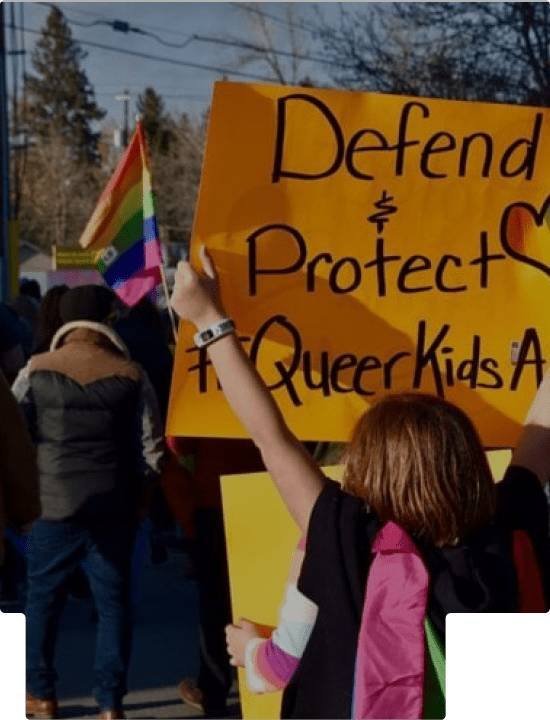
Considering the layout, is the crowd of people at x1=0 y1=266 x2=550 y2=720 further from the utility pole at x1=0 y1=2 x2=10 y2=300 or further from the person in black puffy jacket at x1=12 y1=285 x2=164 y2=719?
the utility pole at x1=0 y1=2 x2=10 y2=300

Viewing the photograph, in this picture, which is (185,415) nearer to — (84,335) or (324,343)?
(324,343)

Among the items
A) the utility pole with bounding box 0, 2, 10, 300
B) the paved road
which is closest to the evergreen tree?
the utility pole with bounding box 0, 2, 10, 300

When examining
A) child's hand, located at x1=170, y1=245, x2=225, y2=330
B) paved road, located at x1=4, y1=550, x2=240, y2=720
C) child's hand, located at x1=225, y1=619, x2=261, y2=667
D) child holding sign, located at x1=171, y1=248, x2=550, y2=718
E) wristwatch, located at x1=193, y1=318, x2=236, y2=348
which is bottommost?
paved road, located at x1=4, y1=550, x2=240, y2=720

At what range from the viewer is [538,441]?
2.78 metres

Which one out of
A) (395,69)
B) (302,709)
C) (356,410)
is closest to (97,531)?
(356,410)

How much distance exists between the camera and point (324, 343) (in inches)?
133

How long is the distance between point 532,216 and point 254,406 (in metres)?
1.09

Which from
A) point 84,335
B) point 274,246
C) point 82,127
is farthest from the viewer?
point 82,127

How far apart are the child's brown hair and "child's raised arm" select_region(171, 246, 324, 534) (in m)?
0.10

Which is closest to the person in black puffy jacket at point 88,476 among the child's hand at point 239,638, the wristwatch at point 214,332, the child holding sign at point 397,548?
the child's hand at point 239,638

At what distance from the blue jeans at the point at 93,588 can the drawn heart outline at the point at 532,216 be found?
2689mm

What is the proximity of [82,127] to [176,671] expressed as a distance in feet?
196

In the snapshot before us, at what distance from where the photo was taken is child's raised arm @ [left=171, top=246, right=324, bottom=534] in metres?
2.57

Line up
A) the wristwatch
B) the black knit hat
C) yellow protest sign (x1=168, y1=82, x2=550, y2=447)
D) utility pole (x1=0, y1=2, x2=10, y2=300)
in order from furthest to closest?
1. utility pole (x1=0, y1=2, x2=10, y2=300)
2. the black knit hat
3. yellow protest sign (x1=168, y1=82, x2=550, y2=447)
4. the wristwatch
